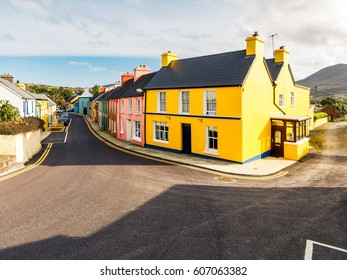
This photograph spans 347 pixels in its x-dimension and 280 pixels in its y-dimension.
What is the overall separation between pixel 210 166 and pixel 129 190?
23.7ft

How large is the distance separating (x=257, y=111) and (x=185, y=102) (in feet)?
21.0

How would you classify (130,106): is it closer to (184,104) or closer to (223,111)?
(184,104)

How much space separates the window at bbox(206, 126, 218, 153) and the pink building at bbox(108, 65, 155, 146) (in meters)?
8.62

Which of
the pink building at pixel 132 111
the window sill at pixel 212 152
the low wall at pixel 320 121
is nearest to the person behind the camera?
the window sill at pixel 212 152

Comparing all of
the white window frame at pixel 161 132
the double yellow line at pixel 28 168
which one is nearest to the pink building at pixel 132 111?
the white window frame at pixel 161 132

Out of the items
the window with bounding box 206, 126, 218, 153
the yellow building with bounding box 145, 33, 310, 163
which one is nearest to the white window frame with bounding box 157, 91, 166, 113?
the yellow building with bounding box 145, 33, 310, 163

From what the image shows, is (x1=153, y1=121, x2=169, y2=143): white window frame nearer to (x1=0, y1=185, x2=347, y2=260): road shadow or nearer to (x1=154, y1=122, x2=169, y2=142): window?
(x1=154, y1=122, x2=169, y2=142): window

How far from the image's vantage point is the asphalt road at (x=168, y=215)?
296 inches

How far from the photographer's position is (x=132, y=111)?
30406mm

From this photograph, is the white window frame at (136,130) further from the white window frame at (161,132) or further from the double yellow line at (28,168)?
the double yellow line at (28,168)

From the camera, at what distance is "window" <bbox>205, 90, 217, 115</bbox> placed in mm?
20805

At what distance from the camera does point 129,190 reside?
516 inches
